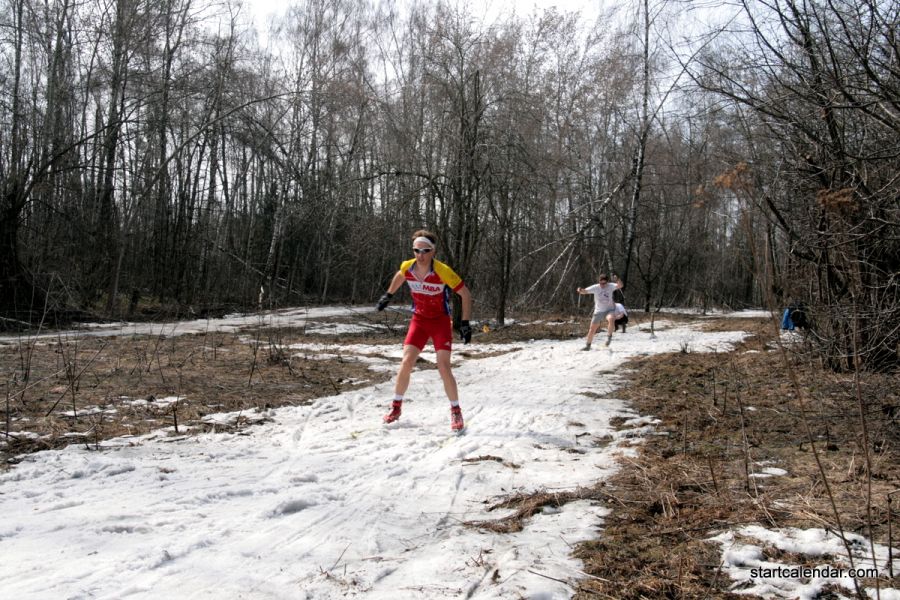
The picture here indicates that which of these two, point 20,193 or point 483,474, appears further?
point 20,193

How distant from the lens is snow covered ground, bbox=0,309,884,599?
261 centimetres

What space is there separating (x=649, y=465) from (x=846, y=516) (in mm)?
1428

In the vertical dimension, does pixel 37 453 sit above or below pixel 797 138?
below

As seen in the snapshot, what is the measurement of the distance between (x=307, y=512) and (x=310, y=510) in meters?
0.04

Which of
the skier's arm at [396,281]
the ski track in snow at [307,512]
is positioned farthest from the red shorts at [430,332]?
the ski track in snow at [307,512]

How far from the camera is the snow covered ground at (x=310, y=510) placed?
2.61m

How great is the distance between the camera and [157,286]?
25688 mm

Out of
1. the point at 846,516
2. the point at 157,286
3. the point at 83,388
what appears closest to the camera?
the point at 846,516

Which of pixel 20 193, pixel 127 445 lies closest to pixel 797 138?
pixel 127 445

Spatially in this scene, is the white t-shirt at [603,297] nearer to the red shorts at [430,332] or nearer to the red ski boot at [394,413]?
the red shorts at [430,332]

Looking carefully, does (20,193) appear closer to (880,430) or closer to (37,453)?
(37,453)

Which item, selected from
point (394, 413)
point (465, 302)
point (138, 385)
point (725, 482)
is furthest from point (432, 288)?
point (138, 385)

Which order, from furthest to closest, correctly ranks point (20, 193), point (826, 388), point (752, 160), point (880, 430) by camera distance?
point (20, 193)
point (752, 160)
point (826, 388)
point (880, 430)

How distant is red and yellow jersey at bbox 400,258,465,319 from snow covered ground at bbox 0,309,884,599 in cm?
116
